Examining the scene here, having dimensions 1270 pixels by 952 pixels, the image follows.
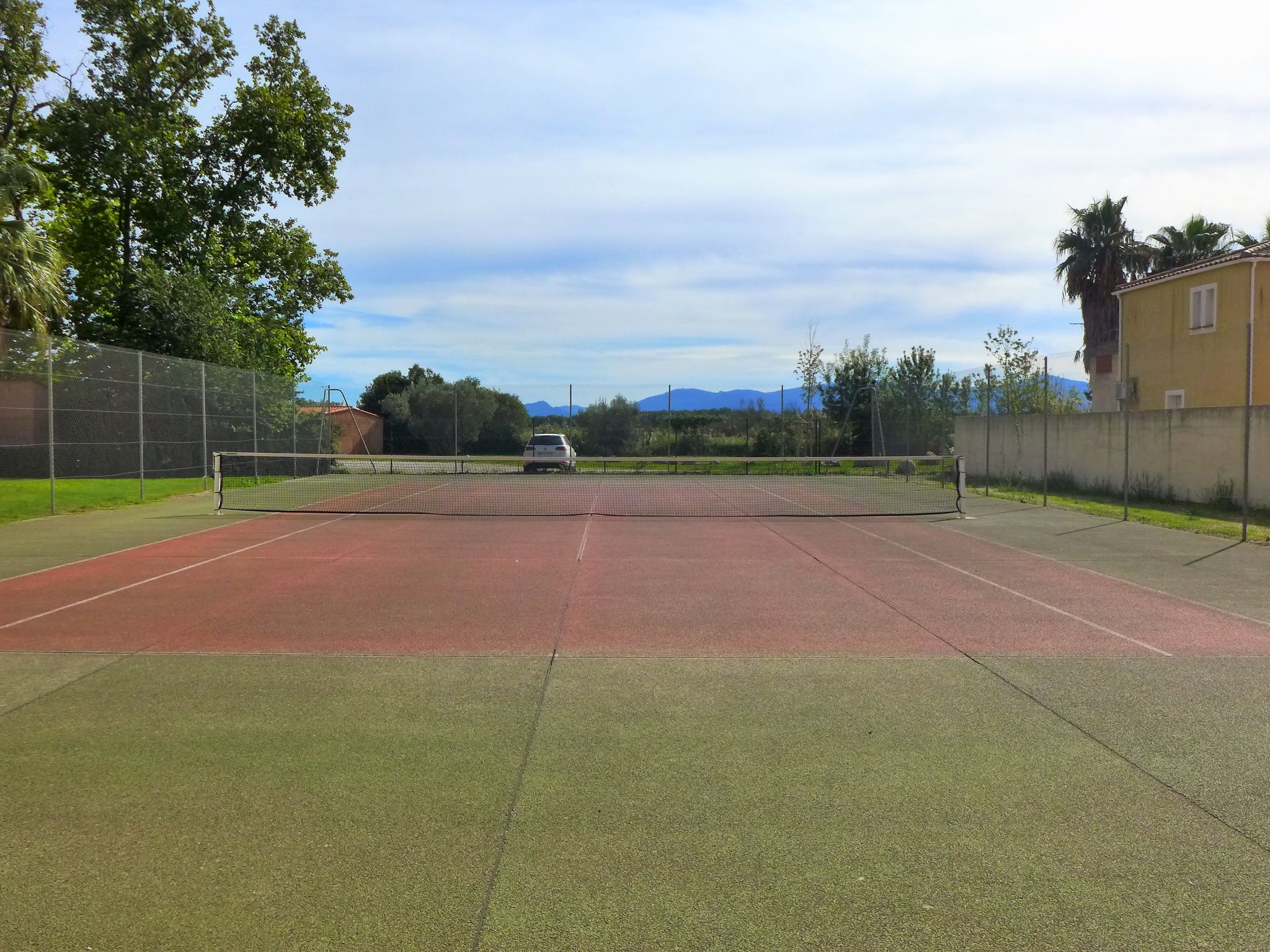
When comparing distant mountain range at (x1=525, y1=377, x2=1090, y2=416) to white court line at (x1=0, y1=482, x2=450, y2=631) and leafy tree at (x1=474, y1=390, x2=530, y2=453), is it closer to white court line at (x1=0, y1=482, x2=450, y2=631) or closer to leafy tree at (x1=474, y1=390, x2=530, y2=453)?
leafy tree at (x1=474, y1=390, x2=530, y2=453)

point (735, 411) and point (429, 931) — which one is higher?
point (735, 411)

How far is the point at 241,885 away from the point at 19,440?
1627 cm

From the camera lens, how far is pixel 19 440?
16812mm

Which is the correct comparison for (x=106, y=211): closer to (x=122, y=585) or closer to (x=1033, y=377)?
(x=122, y=585)

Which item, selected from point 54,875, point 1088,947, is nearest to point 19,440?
point 54,875

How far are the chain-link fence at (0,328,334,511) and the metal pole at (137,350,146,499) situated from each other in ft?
0.07

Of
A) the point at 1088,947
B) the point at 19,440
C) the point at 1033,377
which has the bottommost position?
the point at 1088,947

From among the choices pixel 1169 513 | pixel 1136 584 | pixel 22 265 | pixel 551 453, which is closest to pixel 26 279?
pixel 22 265

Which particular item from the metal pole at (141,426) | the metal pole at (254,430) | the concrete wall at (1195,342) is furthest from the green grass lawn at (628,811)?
the metal pole at (254,430)

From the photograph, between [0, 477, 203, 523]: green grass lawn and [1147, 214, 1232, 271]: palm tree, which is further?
[1147, 214, 1232, 271]: palm tree

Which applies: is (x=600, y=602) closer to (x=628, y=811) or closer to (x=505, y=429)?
(x=628, y=811)

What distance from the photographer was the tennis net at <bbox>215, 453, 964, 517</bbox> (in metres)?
19.9

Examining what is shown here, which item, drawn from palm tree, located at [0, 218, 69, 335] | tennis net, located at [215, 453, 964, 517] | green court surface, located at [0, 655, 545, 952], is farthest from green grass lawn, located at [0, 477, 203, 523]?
green court surface, located at [0, 655, 545, 952]

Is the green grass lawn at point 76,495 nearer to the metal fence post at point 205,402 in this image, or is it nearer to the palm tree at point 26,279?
the metal fence post at point 205,402
